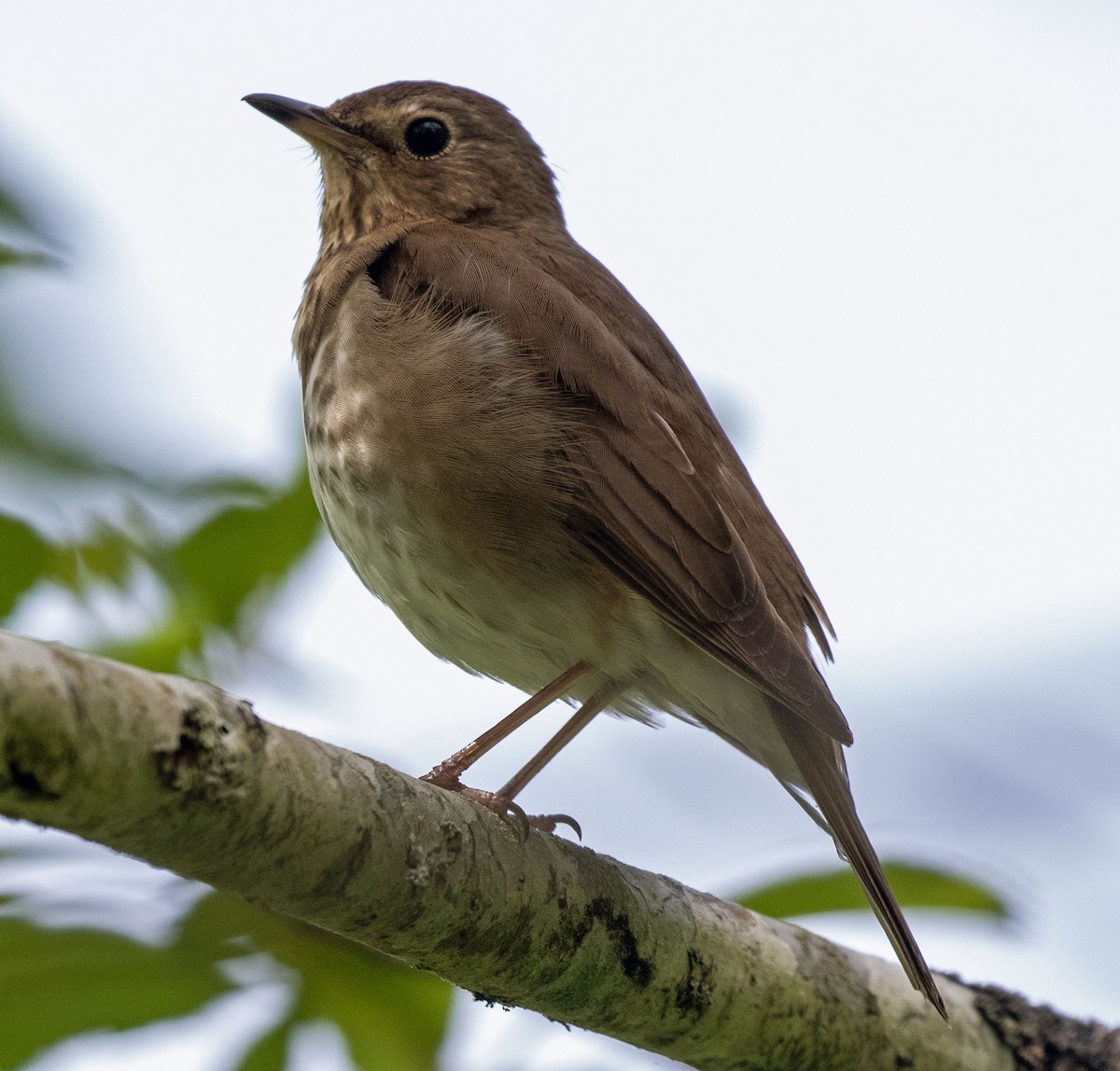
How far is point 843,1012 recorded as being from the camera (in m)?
4.18

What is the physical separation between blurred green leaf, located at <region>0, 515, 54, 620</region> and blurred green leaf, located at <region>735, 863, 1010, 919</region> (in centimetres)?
217

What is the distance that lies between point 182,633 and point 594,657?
1.34 m

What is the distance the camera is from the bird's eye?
6.21 m

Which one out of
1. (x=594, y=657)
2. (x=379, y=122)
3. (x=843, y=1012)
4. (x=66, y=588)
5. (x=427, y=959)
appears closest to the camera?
(x=427, y=959)

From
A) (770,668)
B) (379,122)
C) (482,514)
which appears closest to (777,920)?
(770,668)

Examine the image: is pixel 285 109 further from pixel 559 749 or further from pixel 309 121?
pixel 559 749

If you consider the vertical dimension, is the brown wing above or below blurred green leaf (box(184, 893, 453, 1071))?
above

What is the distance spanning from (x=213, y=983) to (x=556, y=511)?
66.2 inches

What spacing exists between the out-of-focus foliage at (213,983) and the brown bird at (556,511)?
0.57 m

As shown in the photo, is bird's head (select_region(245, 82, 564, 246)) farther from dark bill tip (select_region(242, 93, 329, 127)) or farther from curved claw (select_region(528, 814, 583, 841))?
A: curved claw (select_region(528, 814, 583, 841))

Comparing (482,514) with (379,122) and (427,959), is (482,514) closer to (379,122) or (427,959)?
(427,959)

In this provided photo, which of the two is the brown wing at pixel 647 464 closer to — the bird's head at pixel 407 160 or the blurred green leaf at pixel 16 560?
the bird's head at pixel 407 160

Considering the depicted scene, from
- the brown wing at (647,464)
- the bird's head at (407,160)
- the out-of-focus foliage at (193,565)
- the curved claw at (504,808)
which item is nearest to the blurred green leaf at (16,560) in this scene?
the out-of-focus foliage at (193,565)

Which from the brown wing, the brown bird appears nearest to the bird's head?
the brown wing
